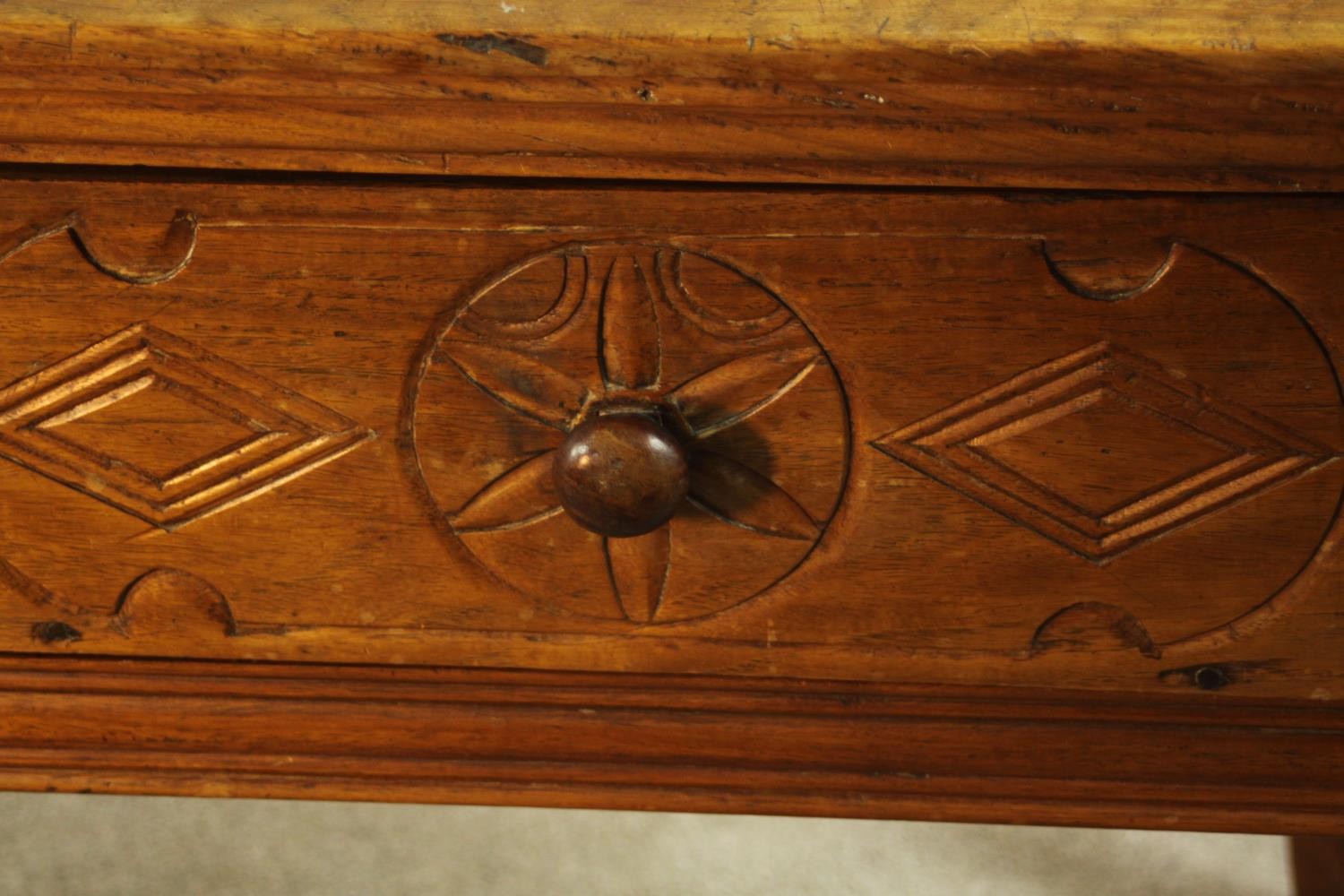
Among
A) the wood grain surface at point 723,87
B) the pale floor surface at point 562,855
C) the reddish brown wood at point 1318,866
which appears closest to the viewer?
the wood grain surface at point 723,87

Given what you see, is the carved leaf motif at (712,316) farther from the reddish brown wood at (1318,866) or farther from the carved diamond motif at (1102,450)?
the reddish brown wood at (1318,866)

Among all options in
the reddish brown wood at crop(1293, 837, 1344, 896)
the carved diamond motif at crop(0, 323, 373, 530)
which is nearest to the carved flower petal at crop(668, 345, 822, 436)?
the carved diamond motif at crop(0, 323, 373, 530)

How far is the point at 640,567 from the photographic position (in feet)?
1.93

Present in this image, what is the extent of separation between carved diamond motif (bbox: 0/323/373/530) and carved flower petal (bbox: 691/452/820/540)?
141 mm

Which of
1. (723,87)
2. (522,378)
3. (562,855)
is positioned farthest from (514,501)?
(562,855)

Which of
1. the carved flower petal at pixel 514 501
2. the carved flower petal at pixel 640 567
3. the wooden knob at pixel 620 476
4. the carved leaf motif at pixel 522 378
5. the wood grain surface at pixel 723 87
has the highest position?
the wood grain surface at pixel 723 87

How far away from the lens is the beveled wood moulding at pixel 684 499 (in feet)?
1.77

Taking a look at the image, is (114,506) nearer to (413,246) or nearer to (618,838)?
(413,246)

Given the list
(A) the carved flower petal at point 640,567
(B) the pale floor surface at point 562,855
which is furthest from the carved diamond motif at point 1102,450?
(B) the pale floor surface at point 562,855

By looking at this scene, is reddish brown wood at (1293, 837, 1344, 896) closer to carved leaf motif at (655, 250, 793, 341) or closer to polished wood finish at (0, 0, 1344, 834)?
polished wood finish at (0, 0, 1344, 834)

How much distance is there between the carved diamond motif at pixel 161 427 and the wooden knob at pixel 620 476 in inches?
4.3

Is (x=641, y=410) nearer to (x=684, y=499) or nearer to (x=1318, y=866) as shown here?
(x=684, y=499)

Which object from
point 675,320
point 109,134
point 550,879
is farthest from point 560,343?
point 550,879

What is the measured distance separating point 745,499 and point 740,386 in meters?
0.05
